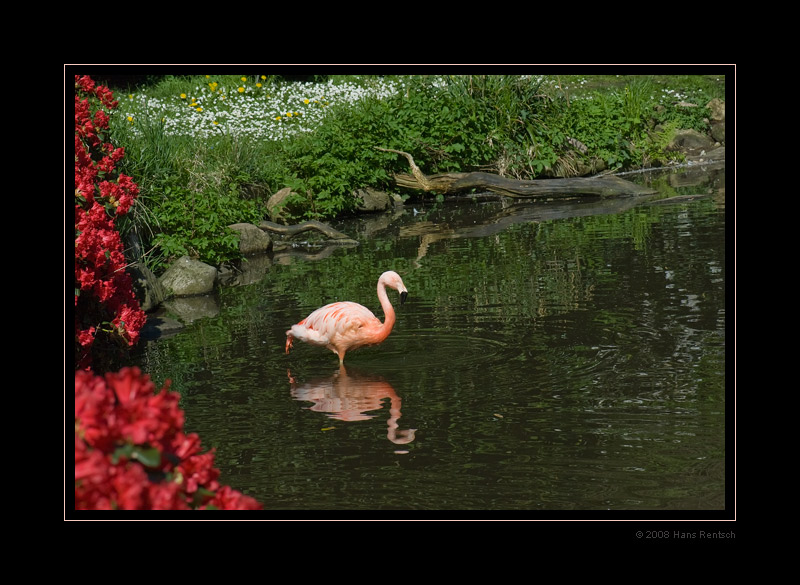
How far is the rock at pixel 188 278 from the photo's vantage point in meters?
10.7

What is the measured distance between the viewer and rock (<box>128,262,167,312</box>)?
9.67 metres

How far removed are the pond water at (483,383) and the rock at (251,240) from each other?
3.71 feet

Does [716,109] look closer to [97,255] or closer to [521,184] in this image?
[521,184]

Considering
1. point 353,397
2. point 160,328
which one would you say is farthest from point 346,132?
point 353,397

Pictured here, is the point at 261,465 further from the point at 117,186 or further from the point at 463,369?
the point at 117,186

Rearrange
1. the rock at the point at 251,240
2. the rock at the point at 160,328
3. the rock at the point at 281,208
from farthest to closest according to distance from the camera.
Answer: the rock at the point at 281,208 → the rock at the point at 251,240 → the rock at the point at 160,328

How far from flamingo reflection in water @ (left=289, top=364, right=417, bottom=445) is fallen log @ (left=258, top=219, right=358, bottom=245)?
253 inches

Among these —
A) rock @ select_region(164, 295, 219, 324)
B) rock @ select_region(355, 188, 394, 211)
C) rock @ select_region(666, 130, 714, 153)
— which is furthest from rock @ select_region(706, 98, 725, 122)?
rock @ select_region(164, 295, 219, 324)

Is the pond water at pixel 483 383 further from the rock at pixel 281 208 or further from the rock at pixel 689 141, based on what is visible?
the rock at pixel 689 141

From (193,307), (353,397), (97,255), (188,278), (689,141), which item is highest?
(689,141)

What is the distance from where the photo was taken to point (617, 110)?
18.9m

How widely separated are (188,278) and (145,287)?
102 cm

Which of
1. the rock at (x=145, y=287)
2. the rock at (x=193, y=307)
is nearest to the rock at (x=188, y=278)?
the rock at (x=193, y=307)

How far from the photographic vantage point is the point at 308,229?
547 inches
